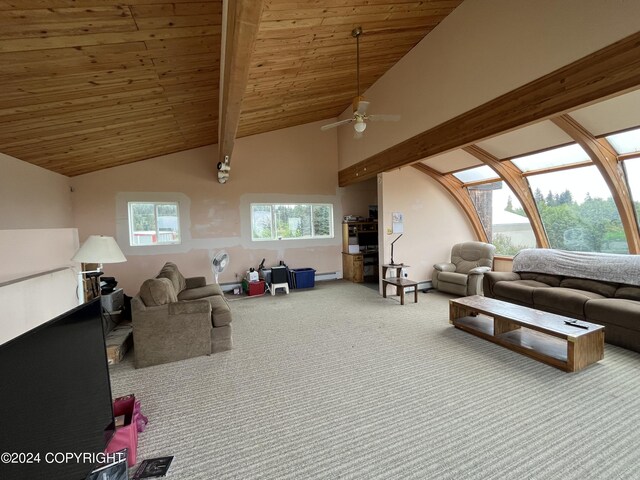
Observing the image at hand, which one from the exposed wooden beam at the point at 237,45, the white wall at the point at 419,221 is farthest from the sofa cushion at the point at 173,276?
the white wall at the point at 419,221

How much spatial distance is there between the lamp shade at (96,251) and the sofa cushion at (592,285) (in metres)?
6.01

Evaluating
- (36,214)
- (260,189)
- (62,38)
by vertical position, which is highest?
(62,38)

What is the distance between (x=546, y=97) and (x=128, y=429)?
4.56 meters

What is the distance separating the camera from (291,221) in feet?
24.0

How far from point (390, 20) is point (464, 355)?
4419 mm

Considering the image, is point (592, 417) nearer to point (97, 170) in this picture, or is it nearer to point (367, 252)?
point (367, 252)

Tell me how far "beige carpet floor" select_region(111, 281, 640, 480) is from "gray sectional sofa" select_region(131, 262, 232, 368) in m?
0.15

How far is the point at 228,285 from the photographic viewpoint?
6664 mm

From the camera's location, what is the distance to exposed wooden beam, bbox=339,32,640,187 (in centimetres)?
230

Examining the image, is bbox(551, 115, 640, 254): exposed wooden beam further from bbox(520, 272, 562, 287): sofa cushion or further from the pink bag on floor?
the pink bag on floor

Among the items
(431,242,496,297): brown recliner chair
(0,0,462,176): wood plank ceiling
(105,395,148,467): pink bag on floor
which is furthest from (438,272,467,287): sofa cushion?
(105,395,148,467): pink bag on floor

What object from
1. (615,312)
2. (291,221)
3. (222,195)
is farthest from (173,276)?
(615,312)

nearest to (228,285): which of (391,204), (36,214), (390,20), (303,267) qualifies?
(303,267)

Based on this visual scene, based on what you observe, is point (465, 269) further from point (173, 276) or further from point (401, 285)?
point (173, 276)
